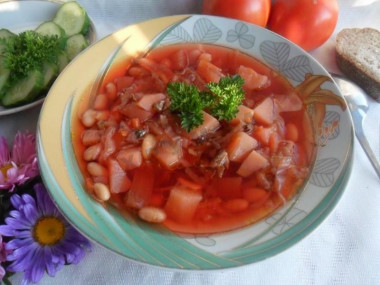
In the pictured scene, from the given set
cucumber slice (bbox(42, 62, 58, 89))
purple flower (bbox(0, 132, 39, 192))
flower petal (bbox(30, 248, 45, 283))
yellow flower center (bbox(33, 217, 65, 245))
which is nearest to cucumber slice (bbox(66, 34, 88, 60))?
cucumber slice (bbox(42, 62, 58, 89))

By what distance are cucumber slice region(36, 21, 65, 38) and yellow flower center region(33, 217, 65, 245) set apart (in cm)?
80

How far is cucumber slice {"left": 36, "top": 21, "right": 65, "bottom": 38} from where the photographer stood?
1616 millimetres

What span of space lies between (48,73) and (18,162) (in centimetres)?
38

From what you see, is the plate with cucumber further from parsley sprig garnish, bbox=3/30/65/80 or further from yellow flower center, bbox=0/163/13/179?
yellow flower center, bbox=0/163/13/179

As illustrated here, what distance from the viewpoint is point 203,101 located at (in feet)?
4.31

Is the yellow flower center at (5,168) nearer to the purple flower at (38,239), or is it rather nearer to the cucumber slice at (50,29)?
the purple flower at (38,239)

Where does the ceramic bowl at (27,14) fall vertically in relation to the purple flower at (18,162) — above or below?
above

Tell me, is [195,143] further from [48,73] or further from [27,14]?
[27,14]

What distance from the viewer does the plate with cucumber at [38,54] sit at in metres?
1.43

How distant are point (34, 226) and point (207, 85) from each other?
0.69 meters

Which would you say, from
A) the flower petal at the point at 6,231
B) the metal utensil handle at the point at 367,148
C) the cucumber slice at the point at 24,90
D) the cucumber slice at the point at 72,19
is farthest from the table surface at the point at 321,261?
the cucumber slice at the point at 72,19

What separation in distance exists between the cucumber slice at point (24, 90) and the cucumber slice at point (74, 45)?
21 centimetres

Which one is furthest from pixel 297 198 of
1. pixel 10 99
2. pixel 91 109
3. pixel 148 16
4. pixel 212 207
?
pixel 148 16

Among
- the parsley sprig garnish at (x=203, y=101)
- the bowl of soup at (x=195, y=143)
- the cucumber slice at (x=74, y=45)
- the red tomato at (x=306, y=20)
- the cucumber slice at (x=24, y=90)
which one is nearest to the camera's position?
the bowl of soup at (x=195, y=143)
